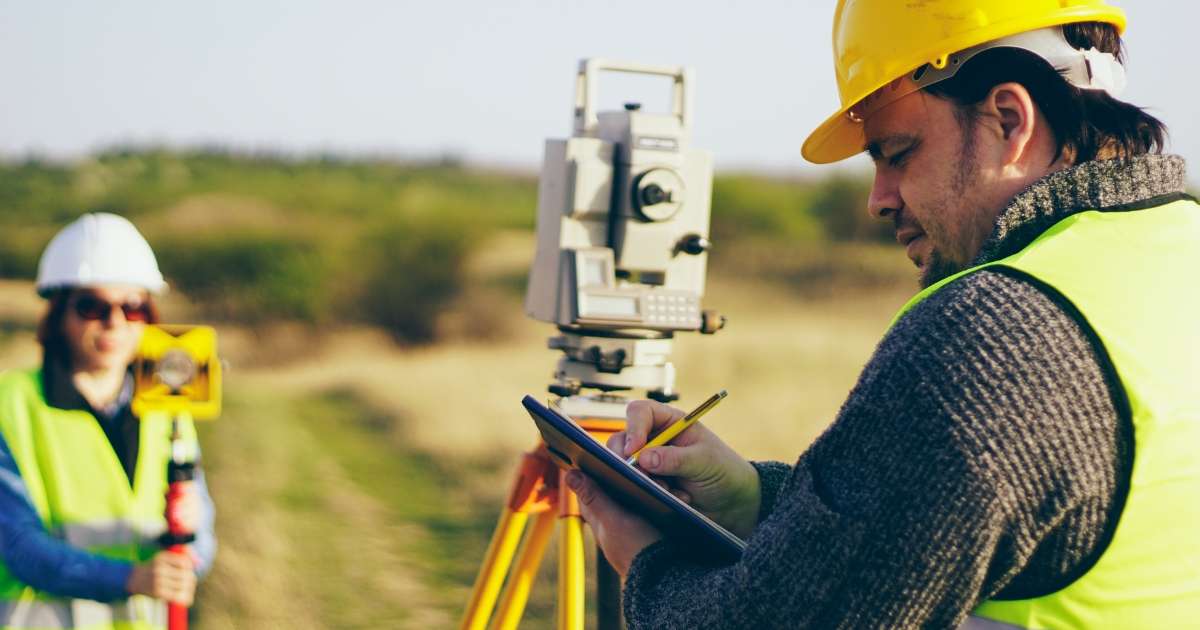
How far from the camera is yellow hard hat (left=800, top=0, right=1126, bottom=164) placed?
60.9 inches

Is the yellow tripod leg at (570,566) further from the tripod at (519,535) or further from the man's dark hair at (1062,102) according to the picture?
the man's dark hair at (1062,102)

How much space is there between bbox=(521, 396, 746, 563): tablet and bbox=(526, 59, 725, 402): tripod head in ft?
5.48

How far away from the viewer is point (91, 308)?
9.56 feet

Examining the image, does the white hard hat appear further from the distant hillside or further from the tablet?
the distant hillside

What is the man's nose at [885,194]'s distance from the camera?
1666 mm

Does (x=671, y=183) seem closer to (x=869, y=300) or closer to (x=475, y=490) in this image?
(x=475, y=490)

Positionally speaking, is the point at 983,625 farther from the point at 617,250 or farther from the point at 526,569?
the point at 617,250

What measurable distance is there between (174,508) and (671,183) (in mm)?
1590

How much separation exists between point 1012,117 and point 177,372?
164cm

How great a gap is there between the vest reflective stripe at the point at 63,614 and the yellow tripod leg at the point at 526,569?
82cm

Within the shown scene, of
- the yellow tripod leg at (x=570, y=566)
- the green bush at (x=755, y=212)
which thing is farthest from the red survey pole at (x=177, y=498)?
the green bush at (x=755, y=212)

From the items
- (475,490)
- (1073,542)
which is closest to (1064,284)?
(1073,542)

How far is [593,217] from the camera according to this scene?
11.5 ft

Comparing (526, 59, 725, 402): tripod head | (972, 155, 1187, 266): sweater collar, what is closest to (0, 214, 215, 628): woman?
(526, 59, 725, 402): tripod head
